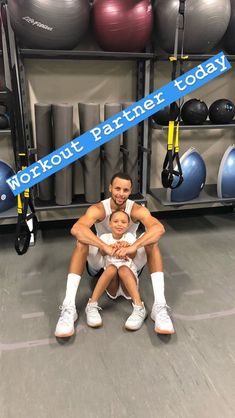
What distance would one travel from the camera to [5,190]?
258cm

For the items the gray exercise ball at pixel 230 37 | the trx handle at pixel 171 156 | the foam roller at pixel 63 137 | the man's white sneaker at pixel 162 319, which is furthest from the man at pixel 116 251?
the gray exercise ball at pixel 230 37

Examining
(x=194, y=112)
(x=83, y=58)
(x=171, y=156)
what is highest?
(x=83, y=58)

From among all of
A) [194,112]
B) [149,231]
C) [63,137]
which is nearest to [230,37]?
[194,112]

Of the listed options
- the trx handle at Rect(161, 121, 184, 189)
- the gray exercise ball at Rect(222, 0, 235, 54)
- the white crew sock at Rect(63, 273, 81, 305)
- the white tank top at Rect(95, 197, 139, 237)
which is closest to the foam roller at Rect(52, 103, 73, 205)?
the white tank top at Rect(95, 197, 139, 237)

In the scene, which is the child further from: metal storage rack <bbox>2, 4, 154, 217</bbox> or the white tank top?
metal storage rack <bbox>2, 4, 154, 217</bbox>

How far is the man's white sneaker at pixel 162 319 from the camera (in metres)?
1.81

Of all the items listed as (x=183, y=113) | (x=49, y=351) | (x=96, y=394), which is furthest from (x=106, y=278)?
(x=183, y=113)

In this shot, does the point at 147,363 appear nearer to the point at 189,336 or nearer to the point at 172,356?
the point at 172,356

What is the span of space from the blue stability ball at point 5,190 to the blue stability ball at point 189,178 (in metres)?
1.26

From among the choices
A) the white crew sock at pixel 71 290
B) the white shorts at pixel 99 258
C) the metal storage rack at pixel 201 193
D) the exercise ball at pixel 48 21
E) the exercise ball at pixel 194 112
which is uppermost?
the exercise ball at pixel 48 21

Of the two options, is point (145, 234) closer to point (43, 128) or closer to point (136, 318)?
point (136, 318)

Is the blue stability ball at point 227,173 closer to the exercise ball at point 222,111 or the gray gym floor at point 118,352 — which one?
the exercise ball at point 222,111

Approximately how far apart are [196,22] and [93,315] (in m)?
2.05

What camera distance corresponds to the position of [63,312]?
190cm
